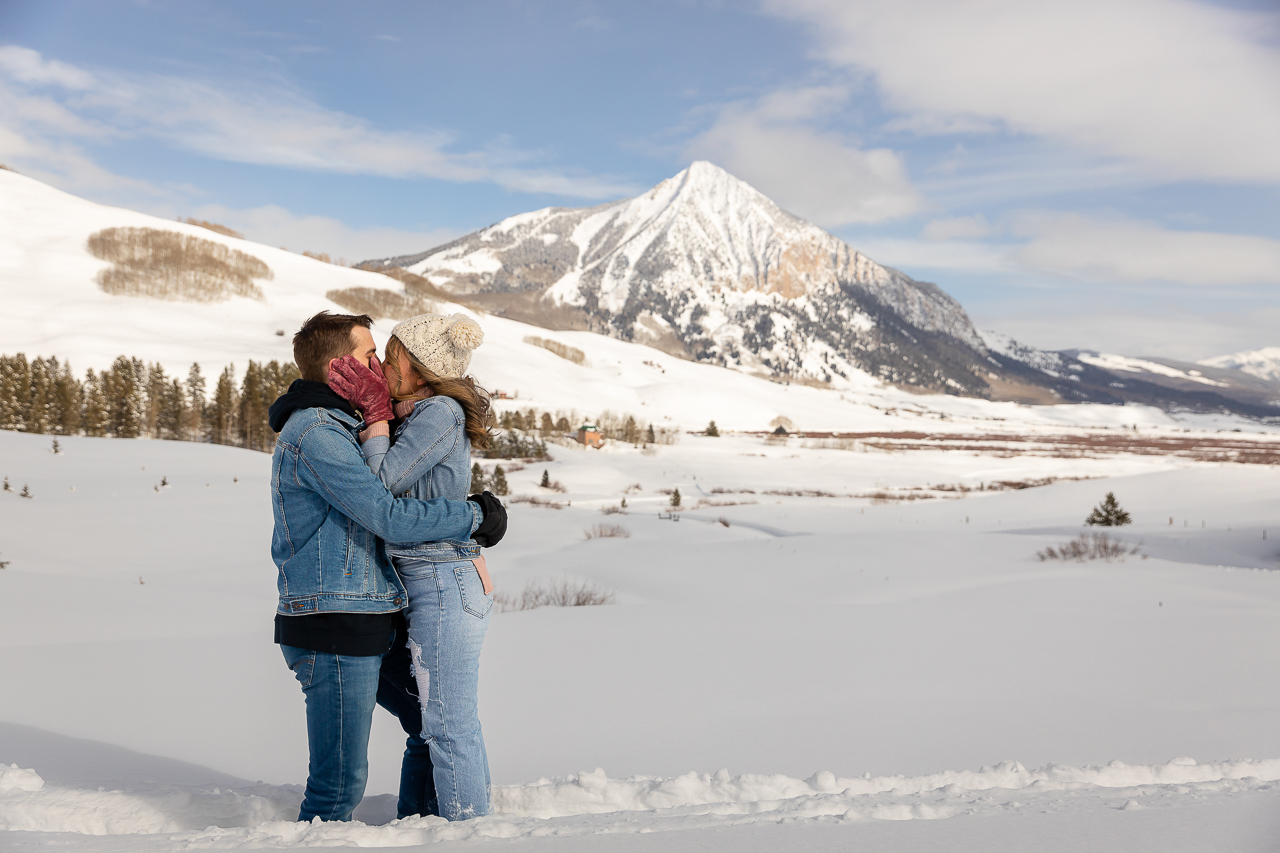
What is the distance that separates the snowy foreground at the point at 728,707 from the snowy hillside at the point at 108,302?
180ft

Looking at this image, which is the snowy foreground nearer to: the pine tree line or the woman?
the woman

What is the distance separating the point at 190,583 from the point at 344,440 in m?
9.71

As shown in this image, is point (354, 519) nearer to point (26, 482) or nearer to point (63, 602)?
point (63, 602)

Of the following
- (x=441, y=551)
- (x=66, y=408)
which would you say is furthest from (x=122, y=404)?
(x=441, y=551)

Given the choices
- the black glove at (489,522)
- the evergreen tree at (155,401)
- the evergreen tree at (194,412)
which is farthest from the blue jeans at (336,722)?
the evergreen tree at (194,412)

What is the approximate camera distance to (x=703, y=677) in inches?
222

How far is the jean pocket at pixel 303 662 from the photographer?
8.58 ft

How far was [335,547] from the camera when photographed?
261cm

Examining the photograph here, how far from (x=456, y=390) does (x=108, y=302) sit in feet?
293

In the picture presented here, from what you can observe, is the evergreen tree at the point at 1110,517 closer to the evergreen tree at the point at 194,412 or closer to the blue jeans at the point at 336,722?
the blue jeans at the point at 336,722

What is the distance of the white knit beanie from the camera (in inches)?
108

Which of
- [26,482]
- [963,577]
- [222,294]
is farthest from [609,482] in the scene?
[222,294]

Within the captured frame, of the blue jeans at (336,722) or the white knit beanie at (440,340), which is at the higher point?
the white knit beanie at (440,340)

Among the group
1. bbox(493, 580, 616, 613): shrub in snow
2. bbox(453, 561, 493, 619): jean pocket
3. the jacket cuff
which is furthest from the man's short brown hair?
bbox(493, 580, 616, 613): shrub in snow
